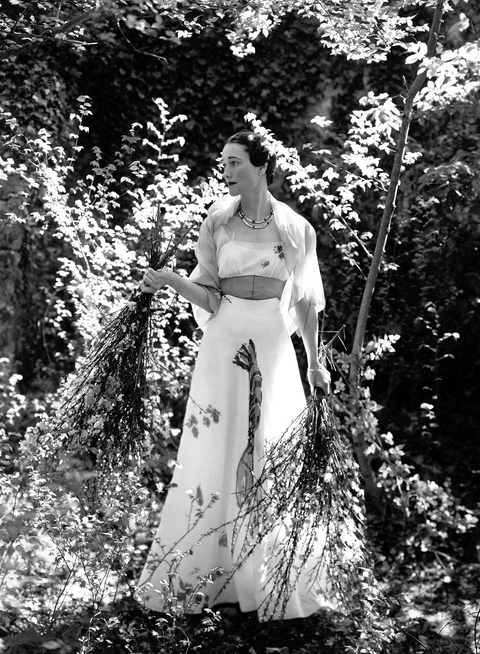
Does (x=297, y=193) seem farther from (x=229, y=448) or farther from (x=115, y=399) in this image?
(x=115, y=399)

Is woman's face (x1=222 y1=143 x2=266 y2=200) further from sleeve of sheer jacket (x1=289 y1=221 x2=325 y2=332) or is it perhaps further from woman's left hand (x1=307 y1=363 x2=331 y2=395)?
woman's left hand (x1=307 y1=363 x2=331 y2=395)

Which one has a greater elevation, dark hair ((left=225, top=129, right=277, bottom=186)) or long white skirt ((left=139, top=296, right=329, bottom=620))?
dark hair ((left=225, top=129, right=277, bottom=186))

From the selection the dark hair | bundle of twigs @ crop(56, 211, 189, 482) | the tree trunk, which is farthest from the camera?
the tree trunk

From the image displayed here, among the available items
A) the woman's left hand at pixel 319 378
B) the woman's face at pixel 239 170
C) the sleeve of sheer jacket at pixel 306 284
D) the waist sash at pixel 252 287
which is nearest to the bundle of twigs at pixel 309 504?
the woman's left hand at pixel 319 378

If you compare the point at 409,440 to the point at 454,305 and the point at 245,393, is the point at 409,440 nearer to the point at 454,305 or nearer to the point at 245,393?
the point at 454,305

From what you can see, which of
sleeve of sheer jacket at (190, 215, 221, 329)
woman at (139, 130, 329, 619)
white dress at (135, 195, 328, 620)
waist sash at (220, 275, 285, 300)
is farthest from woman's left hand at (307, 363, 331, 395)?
sleeve of sheer jacket at (190, 215, 221, 329)

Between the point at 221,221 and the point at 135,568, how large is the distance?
1802 millimetres

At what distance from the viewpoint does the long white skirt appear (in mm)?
3463

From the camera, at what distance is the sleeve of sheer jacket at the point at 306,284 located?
3467mm

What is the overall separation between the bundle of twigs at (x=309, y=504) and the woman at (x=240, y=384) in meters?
0.08

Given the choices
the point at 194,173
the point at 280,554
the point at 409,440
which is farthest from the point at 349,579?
the point at 194,173

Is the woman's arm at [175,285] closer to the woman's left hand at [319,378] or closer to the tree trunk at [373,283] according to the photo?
the woman's left hand at [319,378]

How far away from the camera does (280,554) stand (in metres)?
3.42

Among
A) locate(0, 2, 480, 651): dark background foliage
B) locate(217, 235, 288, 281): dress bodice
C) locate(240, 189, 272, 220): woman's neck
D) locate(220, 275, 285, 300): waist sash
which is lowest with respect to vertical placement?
locate(220, 275, 285, 300): waist sash
